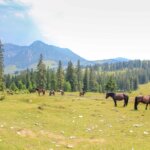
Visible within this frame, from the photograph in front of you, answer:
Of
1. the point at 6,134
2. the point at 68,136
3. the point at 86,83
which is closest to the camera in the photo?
the point at 6,134

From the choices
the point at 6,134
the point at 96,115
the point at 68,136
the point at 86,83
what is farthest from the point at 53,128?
the point at 86,83

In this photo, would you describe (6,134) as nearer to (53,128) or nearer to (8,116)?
(53,128)

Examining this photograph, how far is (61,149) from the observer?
21641mm

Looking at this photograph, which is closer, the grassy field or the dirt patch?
the grassy field

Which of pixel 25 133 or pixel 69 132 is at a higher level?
pixel 25 133

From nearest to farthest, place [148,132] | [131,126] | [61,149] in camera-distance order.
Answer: [61,149] → [148,132] → [131,126]

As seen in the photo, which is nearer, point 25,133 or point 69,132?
point 25,133

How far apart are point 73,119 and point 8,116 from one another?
23.5ft

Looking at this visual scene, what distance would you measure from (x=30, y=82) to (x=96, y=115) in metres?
129

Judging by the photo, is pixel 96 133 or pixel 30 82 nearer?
pixel 96 133

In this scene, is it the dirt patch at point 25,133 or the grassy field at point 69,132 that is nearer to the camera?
the grassy field at point 69,132

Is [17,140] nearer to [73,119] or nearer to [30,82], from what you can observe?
[73,119]

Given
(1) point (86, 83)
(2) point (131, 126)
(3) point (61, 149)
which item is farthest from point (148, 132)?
(1) point (86, 83)

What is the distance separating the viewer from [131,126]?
30328mm
